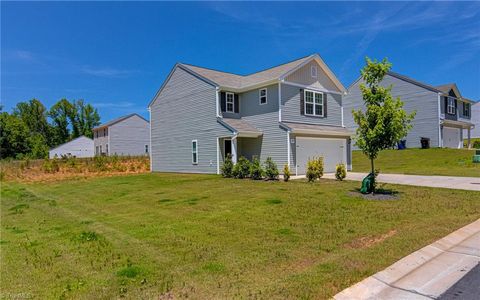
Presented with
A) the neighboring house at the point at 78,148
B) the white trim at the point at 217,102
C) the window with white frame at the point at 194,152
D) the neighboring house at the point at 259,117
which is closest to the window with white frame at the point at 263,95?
the neighboring house at the point at 259,117

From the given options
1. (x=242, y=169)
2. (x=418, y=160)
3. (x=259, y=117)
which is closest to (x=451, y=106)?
(x=418, y=160)

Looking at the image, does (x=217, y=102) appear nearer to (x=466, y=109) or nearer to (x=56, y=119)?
(x=466, y=109)

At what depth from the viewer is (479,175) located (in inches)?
631

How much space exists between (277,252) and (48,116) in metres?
81.2

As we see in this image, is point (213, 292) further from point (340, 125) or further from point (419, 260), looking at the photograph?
point (340, 125)

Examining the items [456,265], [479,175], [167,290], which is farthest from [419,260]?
[479,175]

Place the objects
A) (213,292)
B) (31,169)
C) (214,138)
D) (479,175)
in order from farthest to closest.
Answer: (31,169)
(214,138)
(479,175)
(213,292)

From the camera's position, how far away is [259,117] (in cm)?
1952

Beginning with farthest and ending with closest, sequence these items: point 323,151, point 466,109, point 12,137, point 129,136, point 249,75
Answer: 1. point 12,137
2. point 129,136
3. point 466,109
4. point 249,75
5. point 323,151

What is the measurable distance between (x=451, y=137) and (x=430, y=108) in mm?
5344

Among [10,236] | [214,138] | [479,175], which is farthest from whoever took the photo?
[214,138]

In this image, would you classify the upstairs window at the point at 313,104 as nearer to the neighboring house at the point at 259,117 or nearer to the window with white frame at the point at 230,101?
the neighboring house at the point at 259,117

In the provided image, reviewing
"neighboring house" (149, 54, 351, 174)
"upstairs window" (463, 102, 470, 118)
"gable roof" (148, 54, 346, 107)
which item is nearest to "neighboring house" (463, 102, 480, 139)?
"upstairs window" (463, 102, 470, 118)

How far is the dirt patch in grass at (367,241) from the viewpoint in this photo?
5.55m
